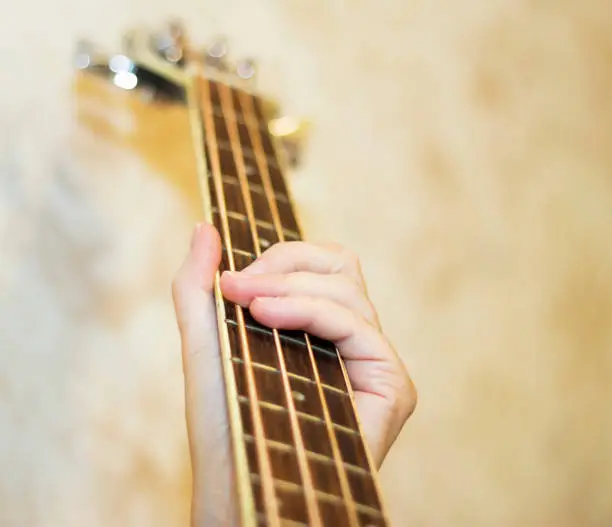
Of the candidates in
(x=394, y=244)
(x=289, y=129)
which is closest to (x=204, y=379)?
(x=289, y=129)

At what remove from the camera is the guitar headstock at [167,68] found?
853mm

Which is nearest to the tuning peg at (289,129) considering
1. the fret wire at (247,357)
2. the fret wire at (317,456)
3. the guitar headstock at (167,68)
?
the guitar headstock at (167,68)

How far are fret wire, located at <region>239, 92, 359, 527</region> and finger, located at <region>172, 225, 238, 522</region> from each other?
0.28ft

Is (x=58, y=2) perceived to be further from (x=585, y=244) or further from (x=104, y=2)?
(x=585, y=244)

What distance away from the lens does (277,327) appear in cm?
56

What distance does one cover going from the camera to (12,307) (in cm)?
83

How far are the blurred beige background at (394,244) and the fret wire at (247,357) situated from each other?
0.74 ft

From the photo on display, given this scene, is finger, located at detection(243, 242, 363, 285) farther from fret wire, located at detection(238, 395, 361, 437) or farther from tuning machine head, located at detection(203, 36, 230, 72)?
tuning machine head, located at detection(203, 36, 230, 72)

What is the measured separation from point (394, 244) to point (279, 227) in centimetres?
43

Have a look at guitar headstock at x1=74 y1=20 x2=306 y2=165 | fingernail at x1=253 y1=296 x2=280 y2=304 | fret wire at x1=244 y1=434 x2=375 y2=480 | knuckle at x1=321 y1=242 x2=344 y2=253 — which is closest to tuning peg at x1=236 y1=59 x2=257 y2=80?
guitar headstock at x1=74 y1=20 x2=306 y2=165

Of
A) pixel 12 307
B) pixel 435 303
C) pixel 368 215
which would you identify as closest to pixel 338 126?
pixel 368 215

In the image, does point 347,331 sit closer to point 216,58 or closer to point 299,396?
point 299,396

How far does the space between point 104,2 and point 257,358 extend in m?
0.66

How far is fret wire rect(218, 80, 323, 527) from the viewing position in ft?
1.44
